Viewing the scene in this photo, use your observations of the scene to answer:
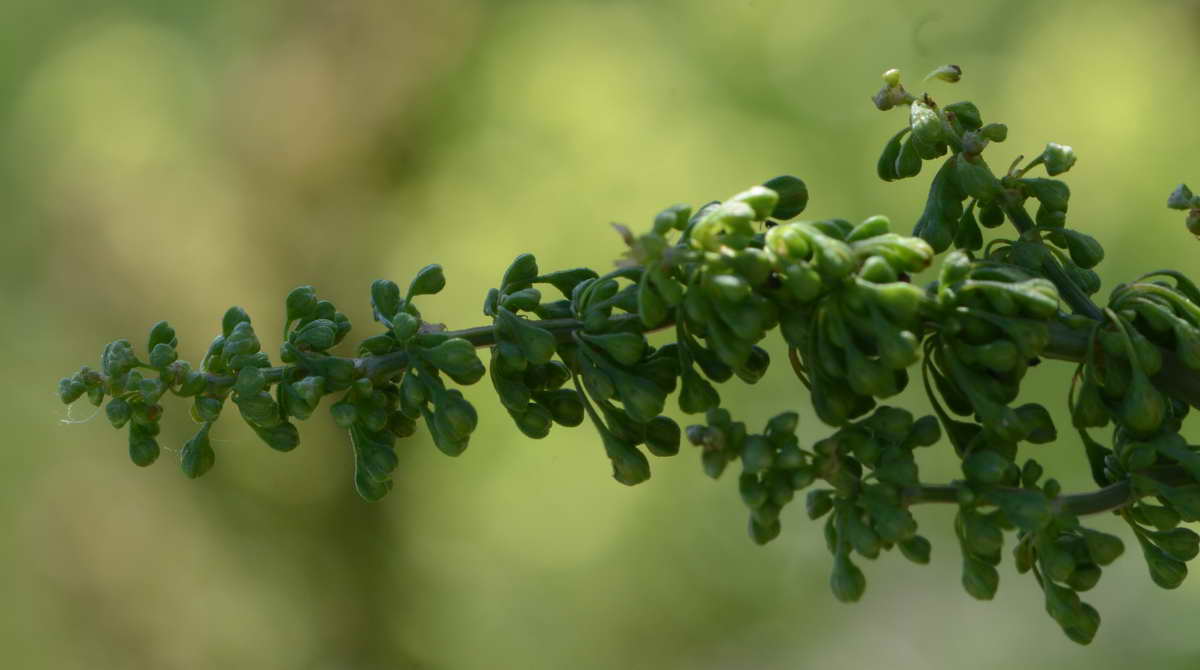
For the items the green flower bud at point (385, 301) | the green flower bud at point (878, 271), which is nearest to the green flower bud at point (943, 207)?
the green flower bud at point (878, 271)

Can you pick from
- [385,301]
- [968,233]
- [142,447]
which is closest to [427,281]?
[385,301]

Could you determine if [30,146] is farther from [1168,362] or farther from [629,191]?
[1168,362]

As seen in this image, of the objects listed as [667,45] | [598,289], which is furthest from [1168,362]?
[667,45]

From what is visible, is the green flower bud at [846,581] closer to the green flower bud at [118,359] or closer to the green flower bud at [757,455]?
the green flower bud at [757,455]

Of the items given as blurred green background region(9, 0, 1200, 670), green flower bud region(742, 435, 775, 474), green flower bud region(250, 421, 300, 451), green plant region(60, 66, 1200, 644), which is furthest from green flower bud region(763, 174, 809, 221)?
blurred green background region(9, 0, 1200, 670)

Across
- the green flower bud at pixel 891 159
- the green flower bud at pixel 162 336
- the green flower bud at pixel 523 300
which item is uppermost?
the green flower bud at pixel 891 159

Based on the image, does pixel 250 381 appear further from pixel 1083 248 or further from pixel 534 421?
pixel 1083 248
